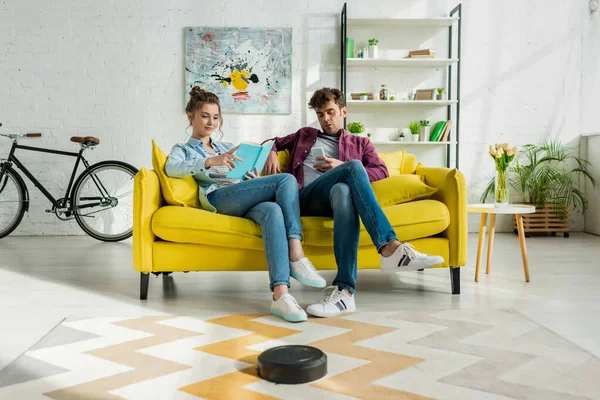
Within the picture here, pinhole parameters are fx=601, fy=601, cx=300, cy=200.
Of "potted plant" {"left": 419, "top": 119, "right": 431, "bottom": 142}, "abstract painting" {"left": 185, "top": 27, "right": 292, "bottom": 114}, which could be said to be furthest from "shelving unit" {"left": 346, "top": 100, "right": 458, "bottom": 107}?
"abstract painting" {"left": 185, "top": 27, "right": 292, "bottom": 114}

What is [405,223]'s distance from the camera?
273cm

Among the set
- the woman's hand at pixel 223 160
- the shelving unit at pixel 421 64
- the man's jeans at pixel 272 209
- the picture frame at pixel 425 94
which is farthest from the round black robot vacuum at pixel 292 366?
the picture frame at pixel 425 94

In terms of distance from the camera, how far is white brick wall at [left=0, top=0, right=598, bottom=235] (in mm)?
5211

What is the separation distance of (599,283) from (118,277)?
2529 millimetres

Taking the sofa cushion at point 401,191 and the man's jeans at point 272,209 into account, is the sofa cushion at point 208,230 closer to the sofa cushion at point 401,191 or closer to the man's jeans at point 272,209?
the man's jeans at point 272,209

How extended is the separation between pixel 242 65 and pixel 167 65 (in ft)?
2.16

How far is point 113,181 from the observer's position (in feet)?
17.1

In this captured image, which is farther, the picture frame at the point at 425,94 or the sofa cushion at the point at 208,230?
the picture frame at the point at 425,94

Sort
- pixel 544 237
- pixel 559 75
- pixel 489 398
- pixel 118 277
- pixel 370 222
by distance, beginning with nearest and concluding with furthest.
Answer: pixel 489 398 → pixel 370 222 → pixel 118 277 → pixel 544 237 → pixel 559 75

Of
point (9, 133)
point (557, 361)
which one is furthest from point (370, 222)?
point (9, 133)

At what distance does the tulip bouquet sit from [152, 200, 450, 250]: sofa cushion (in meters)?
0.62

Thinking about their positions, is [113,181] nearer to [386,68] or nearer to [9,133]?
[9,133]

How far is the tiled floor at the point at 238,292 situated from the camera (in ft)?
7.75

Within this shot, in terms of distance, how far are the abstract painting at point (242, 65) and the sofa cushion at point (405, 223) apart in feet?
8.95
